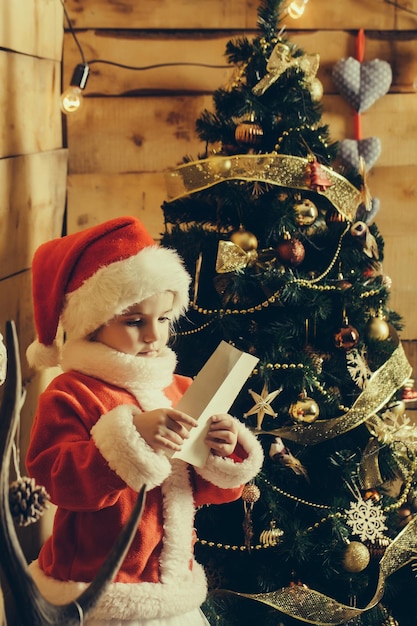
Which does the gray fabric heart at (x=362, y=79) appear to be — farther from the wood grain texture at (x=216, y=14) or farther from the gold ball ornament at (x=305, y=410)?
the gold ball ornament at (x=305, y=410)

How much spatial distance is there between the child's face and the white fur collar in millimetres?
15

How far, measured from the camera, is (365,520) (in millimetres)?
1842

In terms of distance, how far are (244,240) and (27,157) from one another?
1.76 feet

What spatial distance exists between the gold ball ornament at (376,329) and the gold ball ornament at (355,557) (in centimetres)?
43

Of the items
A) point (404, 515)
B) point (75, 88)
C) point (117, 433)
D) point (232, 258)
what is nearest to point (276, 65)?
point (232, 258)

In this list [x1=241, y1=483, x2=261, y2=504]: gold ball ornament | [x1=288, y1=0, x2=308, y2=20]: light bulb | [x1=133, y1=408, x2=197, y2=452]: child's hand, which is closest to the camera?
[x1=133, y1=408, x2=197, y2=452]: child's hand

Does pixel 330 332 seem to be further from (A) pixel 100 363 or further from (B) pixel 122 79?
(B) pixel 122 79

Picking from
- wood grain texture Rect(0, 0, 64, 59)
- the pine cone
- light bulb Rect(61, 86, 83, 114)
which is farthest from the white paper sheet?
light bulb Rect(61, 86, 83, 114)

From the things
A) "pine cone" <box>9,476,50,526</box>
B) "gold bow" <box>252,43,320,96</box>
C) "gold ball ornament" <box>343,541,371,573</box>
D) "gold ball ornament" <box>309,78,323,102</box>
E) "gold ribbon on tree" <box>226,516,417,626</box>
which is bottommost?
"gold ribbon on tree" <box>226,516,417,626</box>

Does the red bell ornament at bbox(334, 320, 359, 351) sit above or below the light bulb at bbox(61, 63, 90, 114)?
below

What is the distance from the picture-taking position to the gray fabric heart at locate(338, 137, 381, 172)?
229 centimetres

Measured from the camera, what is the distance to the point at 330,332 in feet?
6.09

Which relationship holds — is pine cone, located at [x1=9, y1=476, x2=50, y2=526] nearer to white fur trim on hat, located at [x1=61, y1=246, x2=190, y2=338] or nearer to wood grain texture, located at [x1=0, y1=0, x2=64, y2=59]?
white fur trim on hat, located at [x1=61, y1=246, x2=190, y2=338]

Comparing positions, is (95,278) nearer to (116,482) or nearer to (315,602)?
(116,482)
